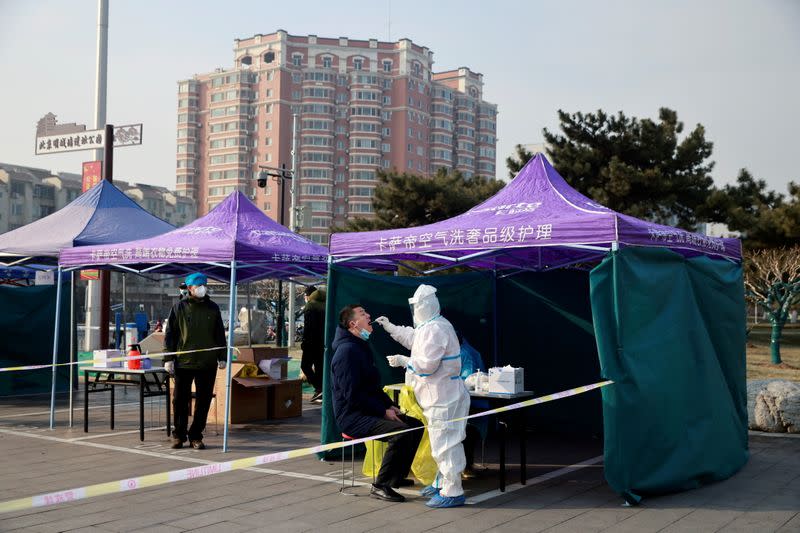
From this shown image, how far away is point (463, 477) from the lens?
7621mm

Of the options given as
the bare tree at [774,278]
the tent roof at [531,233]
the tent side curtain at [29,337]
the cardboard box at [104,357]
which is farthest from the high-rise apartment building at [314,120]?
the tent roof at [531,233]

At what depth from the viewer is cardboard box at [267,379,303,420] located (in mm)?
11445

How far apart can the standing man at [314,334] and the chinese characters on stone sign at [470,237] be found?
4.61 metres

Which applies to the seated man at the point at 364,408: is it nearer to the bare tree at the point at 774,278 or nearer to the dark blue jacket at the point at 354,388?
the dark blue jacket at the point at 354,388

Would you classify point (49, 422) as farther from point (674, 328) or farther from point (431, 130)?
point (431, 130)

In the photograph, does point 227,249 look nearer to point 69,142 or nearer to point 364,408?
point 364,408

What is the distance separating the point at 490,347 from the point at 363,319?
160 inches

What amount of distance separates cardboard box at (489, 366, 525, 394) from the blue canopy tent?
22.4ft

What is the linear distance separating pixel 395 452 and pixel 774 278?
27063mm

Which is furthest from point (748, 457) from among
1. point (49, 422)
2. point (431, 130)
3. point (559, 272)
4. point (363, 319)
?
point (431, 130)

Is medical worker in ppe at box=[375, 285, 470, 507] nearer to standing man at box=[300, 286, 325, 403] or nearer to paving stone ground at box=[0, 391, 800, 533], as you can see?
paving stone ground at box=[0, 391, 800, 533]

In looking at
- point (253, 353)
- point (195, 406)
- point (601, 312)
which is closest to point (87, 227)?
point (253, 353)

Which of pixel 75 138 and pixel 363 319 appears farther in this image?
pixel 75 138

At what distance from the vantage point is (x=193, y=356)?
8.86 metres
